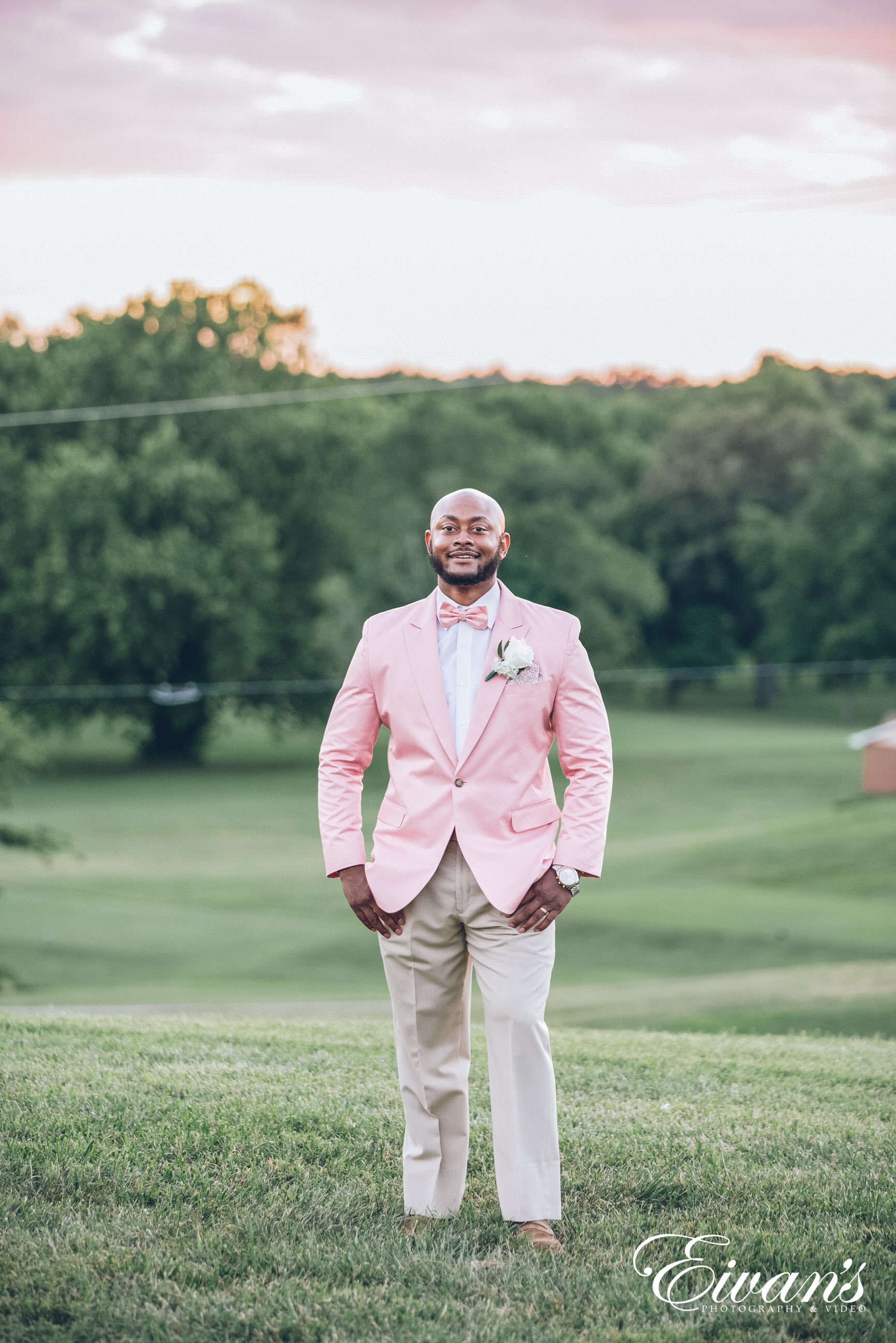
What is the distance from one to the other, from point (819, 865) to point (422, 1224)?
2715 centimetres

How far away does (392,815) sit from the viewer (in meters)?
3.84

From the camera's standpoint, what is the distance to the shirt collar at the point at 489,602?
391 cm

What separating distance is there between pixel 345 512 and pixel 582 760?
42.0 meters

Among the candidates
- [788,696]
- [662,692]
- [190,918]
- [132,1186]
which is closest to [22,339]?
[190,918]

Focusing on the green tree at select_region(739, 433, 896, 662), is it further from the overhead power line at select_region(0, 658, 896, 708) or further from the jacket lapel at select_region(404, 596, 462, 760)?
the jacket lapel at select_region(404, 596, 462, 760)

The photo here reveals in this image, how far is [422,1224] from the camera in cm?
376

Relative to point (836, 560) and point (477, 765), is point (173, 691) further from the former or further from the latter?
point (477, 765)

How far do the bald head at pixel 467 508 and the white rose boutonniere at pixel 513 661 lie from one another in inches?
13.8

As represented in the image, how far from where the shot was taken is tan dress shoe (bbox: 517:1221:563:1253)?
363cm

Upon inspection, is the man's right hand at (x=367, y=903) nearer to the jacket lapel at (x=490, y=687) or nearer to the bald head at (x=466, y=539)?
the jacket lapel at (x=490, y=687)

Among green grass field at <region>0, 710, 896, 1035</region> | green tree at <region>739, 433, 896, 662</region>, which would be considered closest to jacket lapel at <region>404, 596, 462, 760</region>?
green grass field at <region>0, 710, 896, 1035</region>

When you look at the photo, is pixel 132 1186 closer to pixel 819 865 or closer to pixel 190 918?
pixel 190 918

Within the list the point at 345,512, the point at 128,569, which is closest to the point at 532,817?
the point at 128,569

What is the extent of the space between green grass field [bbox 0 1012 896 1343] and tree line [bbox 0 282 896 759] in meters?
26.1
